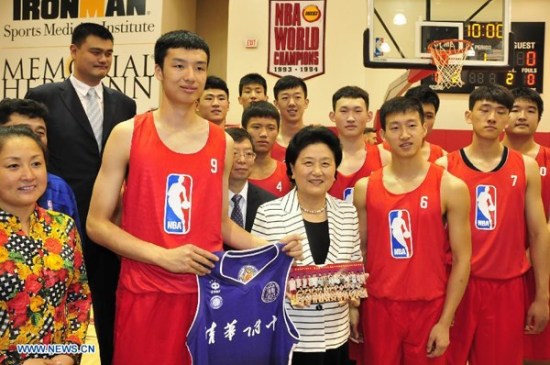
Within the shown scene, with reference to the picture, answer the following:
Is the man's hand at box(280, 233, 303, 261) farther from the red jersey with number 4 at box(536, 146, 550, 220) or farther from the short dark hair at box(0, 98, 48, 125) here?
the red jersey with number 4 at box(536, 146, 550, 220)

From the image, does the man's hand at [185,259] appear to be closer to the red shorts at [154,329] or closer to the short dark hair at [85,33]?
the red shorts at [154,329]

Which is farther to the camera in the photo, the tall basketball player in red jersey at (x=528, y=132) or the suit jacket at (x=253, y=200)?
the tall basketball player in red jersey at (x=528, y=132)

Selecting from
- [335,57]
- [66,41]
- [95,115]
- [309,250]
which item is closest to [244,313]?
[309,250]

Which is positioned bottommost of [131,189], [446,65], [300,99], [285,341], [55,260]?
[285,341]

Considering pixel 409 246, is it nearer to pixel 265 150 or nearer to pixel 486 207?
pixel 486 207

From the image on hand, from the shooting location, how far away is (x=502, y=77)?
9633 mm

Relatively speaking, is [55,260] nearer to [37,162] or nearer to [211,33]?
[37,162]

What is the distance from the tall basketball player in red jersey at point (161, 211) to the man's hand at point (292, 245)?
0.31 m

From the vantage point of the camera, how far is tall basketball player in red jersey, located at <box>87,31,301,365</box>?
8.34ft

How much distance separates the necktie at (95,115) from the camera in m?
3.70

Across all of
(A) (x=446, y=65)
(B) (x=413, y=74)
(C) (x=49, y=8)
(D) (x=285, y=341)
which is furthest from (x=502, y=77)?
(D) (x=285, y=341)

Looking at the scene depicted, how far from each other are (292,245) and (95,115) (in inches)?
67.9

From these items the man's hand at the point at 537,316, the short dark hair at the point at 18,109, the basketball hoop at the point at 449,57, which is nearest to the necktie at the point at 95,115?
the short dark hair at the point at 18,109

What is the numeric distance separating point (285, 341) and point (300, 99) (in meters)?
2.60
